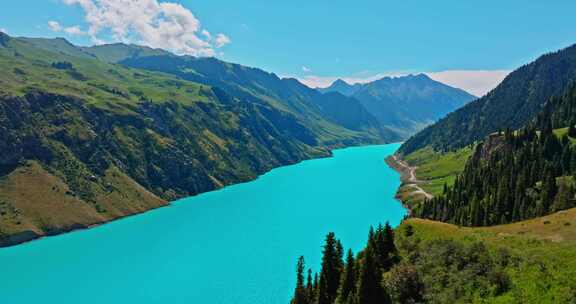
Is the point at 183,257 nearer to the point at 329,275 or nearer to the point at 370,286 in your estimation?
the point at 329,275

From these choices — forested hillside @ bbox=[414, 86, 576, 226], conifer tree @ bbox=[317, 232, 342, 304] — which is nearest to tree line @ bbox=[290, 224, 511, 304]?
conifer tree @ bbox=[317, 232, 342, 304]

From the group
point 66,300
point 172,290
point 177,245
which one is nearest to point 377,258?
point 172,290

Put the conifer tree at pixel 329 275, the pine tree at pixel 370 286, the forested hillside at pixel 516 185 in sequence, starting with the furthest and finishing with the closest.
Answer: the forested hillside at pixel 516 185 < the conifer tree at pixel 329 275 < the pine tree at pixel 370 286

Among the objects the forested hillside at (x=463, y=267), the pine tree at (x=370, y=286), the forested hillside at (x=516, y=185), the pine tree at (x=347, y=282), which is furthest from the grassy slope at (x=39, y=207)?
the pine tree at (x=370, y=286)

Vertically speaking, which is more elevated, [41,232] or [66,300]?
[41,232]

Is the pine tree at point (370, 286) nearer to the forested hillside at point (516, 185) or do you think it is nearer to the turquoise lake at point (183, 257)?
the turquoise lake at point (183, 257)

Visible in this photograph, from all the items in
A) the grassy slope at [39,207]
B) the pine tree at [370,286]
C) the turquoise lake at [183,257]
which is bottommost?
the pine tree at [370,286]

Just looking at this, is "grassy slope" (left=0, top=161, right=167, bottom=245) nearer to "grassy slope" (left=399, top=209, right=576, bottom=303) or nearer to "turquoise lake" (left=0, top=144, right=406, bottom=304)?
"turquoise lake" (left=0, top=144, right=406, bottom=304)

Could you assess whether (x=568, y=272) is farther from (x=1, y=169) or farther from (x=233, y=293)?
(x=1, y=169)
